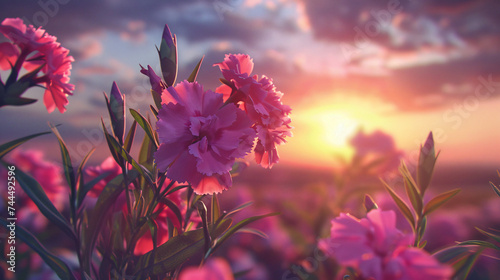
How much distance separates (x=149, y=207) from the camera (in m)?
0.45

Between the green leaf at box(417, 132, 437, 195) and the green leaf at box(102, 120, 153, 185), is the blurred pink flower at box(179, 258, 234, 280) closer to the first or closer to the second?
the green leaf at box(102, 120, 153, 185)

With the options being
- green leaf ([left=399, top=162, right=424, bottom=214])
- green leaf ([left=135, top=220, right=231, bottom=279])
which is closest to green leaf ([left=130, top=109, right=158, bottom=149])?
green leaf ([left=135, top=220, right=231, bottom=279])

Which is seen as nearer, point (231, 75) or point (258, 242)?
point (231, 75)

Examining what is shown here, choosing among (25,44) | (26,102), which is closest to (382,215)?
(26,102)

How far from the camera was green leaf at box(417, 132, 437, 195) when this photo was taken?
19.5 inches

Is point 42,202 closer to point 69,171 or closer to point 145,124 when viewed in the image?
point 69,171

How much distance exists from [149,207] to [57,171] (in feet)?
1.93

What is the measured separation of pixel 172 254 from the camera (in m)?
0.44

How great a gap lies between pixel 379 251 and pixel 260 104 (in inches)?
9.1

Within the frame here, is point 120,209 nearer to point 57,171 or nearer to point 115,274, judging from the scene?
point 115,274

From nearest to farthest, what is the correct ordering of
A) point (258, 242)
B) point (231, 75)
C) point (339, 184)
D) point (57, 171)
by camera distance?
point (231, 75), point (57, 171), point (339, 184), point (258, 242)

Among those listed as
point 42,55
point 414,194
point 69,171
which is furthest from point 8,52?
point 414,194

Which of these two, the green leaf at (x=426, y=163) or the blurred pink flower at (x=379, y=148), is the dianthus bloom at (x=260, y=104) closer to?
the green leaf at (x=426, y=163)

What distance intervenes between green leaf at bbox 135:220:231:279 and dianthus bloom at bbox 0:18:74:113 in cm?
32
